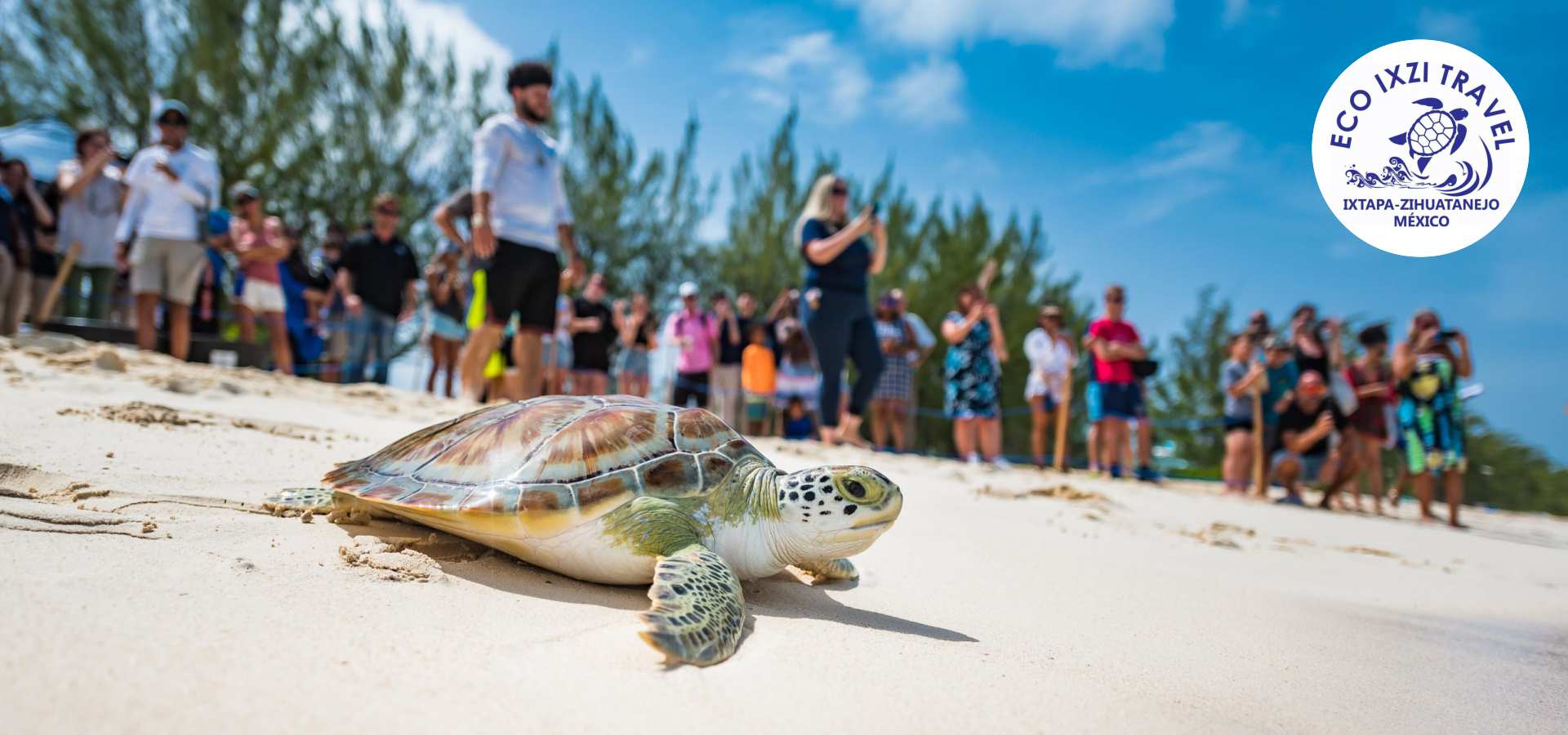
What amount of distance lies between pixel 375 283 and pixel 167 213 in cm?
181

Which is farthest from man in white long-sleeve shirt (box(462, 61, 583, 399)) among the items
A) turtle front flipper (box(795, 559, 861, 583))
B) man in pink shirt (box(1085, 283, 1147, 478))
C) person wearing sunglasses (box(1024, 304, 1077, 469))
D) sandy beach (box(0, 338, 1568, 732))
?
person wearing sunglasses (box(1024, 304, 1077, 469))

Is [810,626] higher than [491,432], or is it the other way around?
[491,432]

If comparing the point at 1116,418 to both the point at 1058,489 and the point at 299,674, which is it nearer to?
the point at 1058,489

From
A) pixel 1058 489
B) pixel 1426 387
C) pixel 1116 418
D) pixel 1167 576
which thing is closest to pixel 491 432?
pixel 1167 576

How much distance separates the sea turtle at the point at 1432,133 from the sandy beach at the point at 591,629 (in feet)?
7.22

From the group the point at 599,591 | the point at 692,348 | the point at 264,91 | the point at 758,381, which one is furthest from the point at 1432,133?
the point at 264,91

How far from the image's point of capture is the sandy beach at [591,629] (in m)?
1.23

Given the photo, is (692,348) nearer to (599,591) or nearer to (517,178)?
(517,178)

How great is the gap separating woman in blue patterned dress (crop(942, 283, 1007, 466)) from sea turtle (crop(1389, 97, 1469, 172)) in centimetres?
380

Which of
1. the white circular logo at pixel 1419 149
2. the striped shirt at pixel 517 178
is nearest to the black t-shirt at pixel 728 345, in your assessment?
the striped shirt at pixel 517 178

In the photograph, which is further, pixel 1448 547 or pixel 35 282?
pixel 35 282

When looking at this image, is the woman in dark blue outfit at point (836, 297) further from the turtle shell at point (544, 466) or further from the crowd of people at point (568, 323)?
the turtle shell at point (544, 466)

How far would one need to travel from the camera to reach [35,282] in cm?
696

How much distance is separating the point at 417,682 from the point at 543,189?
13.3 ft
